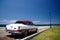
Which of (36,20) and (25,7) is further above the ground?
(25,7)

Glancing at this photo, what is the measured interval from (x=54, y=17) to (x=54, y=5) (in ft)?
1.63

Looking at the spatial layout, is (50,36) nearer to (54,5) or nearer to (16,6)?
(54,5)

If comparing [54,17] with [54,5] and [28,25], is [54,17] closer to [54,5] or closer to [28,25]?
[54,5]

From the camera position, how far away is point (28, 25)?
30.8 feet

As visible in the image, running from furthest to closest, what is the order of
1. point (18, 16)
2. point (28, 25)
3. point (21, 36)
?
point (28, 25) → point (21, 36) → point (18, 16)

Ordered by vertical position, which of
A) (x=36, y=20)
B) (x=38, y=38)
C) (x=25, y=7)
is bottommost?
(x=38, y=38)

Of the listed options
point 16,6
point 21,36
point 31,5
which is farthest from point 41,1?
point 21,36

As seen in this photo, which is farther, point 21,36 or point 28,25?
point 28,25

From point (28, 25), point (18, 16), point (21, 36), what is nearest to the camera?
point (18, 16)

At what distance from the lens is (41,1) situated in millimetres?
8602

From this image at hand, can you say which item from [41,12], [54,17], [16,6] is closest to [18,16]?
[16,6]

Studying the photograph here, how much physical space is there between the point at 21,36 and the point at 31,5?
140 cm

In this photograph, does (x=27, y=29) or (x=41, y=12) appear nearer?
(x=41, y=12)

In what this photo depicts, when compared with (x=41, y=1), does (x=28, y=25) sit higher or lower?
lower
